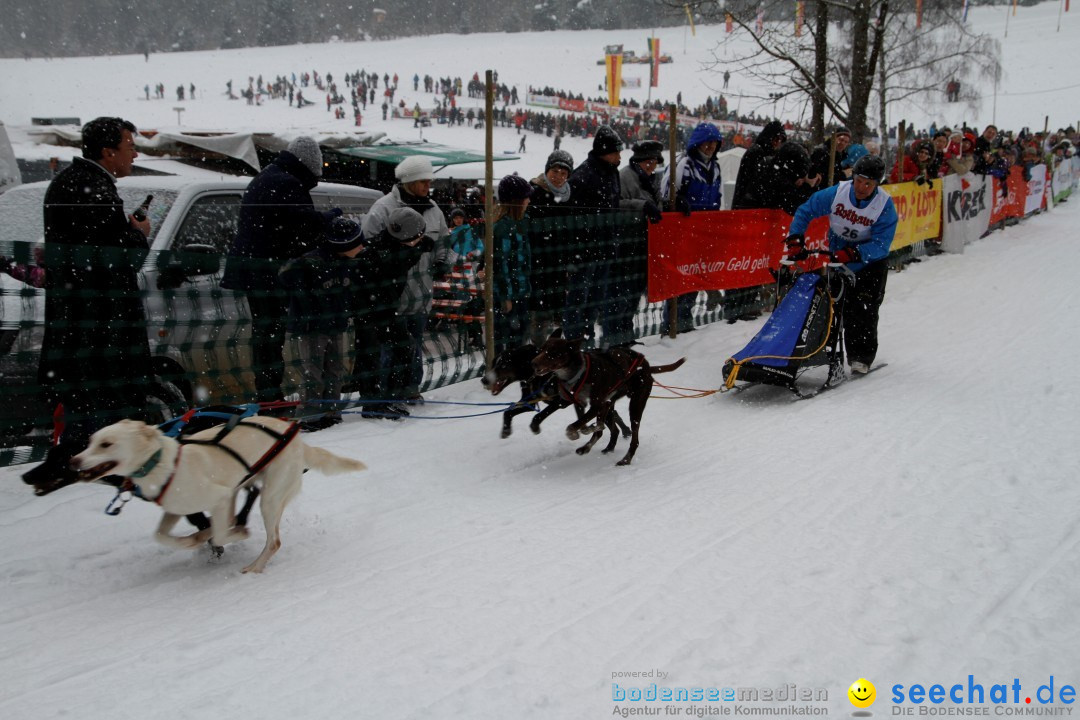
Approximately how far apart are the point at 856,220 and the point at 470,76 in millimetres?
56632

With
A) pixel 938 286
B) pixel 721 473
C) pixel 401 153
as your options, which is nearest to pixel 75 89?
pixel 401 153

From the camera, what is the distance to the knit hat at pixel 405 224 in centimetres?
594

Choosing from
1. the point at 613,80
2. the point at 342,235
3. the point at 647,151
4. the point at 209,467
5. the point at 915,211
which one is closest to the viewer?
the point at 209,467

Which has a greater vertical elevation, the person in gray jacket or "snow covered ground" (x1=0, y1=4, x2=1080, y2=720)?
the person in gray jacket

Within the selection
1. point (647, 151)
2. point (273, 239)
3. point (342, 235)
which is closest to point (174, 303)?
point (273, 239)

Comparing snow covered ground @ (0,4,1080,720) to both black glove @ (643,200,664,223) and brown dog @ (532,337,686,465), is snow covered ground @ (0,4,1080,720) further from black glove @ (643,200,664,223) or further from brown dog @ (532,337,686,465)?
black glove @ (643,200,664,223)

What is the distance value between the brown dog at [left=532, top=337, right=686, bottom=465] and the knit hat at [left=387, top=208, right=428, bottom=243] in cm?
158

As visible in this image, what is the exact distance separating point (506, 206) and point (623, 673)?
4.72 m

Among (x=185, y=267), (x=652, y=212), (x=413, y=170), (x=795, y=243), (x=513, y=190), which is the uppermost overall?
(x=413, y=170)

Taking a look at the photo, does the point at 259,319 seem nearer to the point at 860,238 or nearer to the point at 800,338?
the point at 800,338

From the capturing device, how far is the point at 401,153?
45.7 ft

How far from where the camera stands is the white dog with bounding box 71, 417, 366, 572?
308 cm

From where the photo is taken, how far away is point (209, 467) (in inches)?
134

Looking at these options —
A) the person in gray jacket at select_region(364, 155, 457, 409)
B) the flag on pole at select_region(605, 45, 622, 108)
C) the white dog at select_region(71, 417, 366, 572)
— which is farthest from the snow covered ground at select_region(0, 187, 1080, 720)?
the flag on pole at select_region(605, 45, 622, 108)
